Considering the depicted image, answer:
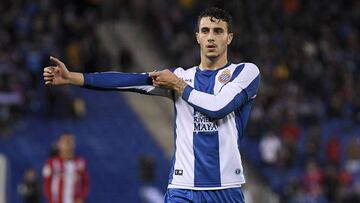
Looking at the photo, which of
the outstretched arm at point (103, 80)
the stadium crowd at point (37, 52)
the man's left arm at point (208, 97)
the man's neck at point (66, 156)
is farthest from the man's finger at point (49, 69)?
the stadium crowd at point (37, 52)

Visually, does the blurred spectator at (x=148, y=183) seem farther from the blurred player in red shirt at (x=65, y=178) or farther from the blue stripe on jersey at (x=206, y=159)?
the blue stripe on jersey at (x=206, y=159)

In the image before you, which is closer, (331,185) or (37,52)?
(331,185)

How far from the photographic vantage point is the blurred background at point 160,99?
19375 mm

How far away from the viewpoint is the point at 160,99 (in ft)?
77.2

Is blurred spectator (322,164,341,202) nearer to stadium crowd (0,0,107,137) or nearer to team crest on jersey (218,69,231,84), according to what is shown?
stadium crowd (0,0,107,137)

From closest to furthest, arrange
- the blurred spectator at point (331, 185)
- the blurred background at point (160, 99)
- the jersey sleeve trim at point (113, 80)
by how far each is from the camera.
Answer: the jersey sleeve trim at point (113, 80) → the blurred spectator at point (331, 185) → the blurred background at point (160, 99)

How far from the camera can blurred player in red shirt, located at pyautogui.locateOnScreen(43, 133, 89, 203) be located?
12.1m

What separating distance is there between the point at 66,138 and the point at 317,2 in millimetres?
16107

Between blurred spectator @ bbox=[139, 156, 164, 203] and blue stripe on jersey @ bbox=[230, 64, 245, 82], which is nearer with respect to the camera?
blue stripe on jersey @ bbox=[230, 64, 245, 82]

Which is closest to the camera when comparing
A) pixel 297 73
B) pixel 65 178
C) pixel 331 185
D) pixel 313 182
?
pixel 65 178

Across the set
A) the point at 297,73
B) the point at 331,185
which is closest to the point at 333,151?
the point at 331,185

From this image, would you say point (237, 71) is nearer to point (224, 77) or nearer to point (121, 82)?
point (224, 77)

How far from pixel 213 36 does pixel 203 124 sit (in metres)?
0.60

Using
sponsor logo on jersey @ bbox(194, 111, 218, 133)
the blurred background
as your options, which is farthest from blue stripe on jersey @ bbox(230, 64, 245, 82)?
the blurred background
